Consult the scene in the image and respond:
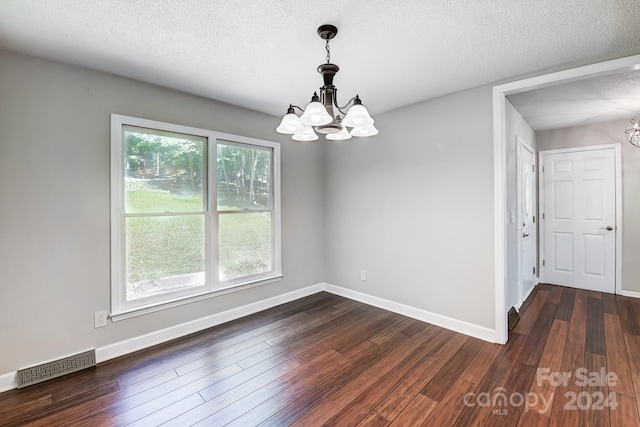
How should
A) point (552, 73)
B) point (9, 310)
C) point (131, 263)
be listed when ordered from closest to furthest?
point (9, 310)
point (552, 73)
point (131, 263)

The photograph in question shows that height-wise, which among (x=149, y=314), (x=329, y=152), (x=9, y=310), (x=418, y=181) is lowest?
(x=149, y=314)

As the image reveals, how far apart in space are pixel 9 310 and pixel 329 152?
3.60 metres

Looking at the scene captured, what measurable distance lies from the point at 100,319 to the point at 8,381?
23.9 inches

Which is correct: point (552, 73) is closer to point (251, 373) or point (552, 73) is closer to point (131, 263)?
point (251, 373)

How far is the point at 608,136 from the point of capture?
3.99 m

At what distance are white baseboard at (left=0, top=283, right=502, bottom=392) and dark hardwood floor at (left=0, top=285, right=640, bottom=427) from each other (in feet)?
0.29

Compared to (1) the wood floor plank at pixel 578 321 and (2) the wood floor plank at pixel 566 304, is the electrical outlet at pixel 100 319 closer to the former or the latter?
(1) the wood floor plank at pixel 578 321

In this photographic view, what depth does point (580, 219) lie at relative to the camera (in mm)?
4238

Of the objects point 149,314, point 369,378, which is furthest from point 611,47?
point 149,314

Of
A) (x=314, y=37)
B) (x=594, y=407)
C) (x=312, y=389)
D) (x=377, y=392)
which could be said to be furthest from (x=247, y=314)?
(x=594, y=407)

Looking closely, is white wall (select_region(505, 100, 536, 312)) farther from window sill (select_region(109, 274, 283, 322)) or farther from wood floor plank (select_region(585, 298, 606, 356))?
window sill (select_region(109, 274, 283, 322))

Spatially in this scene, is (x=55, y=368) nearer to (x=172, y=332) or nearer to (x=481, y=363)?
(x=172, y=332)

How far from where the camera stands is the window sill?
8.10 feet

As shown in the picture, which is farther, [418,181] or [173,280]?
[418,181]
